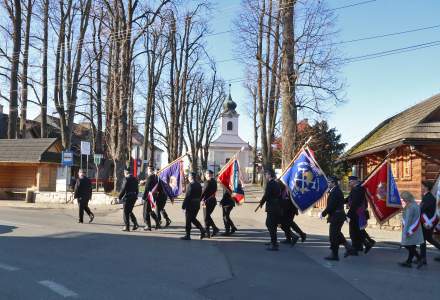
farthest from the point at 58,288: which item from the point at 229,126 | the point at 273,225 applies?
the point at 229,126

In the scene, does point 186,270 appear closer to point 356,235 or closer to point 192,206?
point 192,206

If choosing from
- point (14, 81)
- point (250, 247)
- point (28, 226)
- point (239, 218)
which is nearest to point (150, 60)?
point (14, 81)

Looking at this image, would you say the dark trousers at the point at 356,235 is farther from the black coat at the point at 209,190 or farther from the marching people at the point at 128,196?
the marching people at the point at 128,196

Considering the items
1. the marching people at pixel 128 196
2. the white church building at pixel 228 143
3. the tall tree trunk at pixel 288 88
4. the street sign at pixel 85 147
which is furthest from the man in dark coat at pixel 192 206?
the white church building at pixel 228 143

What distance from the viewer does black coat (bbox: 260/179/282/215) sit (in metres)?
11.4

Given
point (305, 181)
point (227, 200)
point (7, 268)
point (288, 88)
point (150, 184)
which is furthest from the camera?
point (288, 88)

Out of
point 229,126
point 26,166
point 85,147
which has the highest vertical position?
point 229,126

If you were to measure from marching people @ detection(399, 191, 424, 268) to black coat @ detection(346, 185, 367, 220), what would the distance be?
3.98 feet

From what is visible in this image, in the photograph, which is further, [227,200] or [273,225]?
[227,200]

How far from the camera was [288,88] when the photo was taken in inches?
789

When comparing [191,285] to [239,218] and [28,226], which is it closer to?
[28,226]

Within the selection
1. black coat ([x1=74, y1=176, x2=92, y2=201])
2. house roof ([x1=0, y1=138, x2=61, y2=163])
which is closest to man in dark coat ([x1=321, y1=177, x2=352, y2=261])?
black coat ([x1=74, y1=176, x2=92, y2=201])

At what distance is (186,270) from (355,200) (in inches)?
183

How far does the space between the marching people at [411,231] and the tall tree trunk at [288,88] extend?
1033cm
